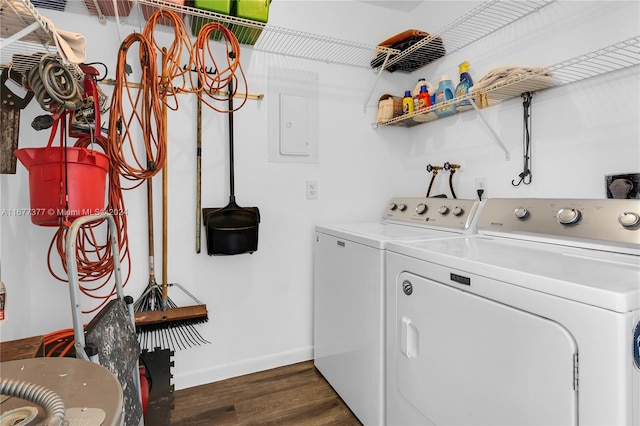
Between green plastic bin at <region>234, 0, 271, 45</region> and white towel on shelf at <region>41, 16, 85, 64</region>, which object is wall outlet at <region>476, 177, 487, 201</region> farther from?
white towel on shelf at <region>41, 16, 85, 64</region>

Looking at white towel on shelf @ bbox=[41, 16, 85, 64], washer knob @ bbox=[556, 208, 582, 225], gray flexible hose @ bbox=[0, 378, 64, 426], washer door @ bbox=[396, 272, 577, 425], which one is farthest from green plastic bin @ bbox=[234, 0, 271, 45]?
gray flexible hose @ bbox=[0, 378, 64, 426]

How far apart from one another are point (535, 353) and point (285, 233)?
5.06 ft

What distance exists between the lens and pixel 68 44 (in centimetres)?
123

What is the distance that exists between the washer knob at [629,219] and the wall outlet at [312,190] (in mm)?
1531

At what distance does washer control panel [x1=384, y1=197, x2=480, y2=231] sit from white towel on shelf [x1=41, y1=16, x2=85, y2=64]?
1.76m

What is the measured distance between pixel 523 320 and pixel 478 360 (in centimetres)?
21

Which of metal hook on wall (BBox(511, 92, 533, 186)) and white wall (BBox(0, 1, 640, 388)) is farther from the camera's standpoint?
metal hook on wall (BBox(511, 92, 533, 186))

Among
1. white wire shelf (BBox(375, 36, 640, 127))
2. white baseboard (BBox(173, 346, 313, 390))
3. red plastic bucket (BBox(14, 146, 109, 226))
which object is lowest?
white baseboard (BBox(173, 346, 313, 390))

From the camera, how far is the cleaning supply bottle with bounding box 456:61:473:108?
1.91 metres

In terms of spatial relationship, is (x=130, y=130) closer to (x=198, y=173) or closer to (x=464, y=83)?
(x=198, y=173)

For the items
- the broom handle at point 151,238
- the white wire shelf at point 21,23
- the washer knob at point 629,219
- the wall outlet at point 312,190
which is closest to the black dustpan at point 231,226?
the broom handle at point 151,238

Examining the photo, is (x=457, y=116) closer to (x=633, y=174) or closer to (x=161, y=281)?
(x=633, y=174)

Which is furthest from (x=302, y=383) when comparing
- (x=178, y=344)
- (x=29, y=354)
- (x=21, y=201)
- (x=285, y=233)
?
(x=21, y=201)

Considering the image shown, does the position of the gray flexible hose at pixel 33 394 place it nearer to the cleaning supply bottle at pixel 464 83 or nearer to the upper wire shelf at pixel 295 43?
the upper wire shelf at pixel 295 43
